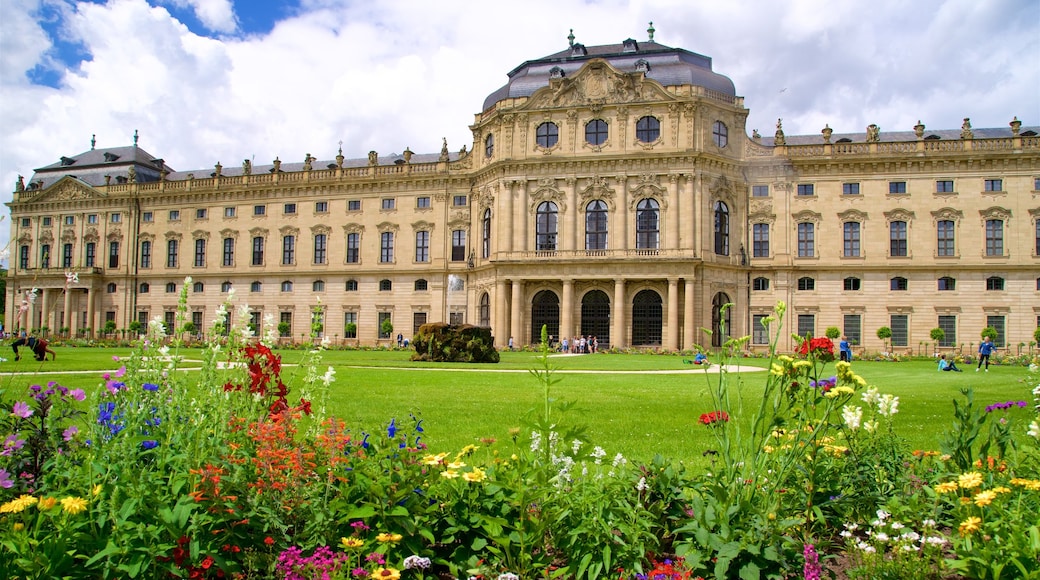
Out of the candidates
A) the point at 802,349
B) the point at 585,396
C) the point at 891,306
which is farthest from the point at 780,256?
the point at 802,349

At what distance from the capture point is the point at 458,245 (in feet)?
191

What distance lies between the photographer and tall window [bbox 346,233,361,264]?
2404 inches

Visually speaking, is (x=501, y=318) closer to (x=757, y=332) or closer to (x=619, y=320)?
(x=619, y=320)

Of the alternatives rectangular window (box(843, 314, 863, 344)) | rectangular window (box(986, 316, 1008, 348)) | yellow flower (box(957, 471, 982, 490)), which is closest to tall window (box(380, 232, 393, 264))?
rectangular window (box(843, 314, 863, 344))

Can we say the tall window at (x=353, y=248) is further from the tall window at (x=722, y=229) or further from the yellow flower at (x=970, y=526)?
the yellow flower at (x=970, y=526)

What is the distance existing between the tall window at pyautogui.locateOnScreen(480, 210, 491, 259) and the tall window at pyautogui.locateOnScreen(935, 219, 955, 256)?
110ft

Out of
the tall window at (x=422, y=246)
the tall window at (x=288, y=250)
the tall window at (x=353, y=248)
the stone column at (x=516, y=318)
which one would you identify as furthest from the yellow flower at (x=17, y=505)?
the tall window at (x=288, y=250)

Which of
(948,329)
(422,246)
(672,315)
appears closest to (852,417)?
(672,315)

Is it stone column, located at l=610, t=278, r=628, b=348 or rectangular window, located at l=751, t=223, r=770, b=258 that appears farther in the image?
rectangular window, located at l=751, t=223, r=770, b=258

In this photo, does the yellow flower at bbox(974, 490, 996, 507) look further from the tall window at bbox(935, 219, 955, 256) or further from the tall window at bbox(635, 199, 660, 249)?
the tall window at bbox(935, 219, 955, 256)

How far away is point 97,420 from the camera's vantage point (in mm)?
5258

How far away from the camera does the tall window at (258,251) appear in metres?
64.3

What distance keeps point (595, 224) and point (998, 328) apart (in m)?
29.6

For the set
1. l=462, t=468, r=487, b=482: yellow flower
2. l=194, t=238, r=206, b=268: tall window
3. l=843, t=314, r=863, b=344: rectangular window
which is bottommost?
l=462, t=468, r=487, b=482: yellow flower
